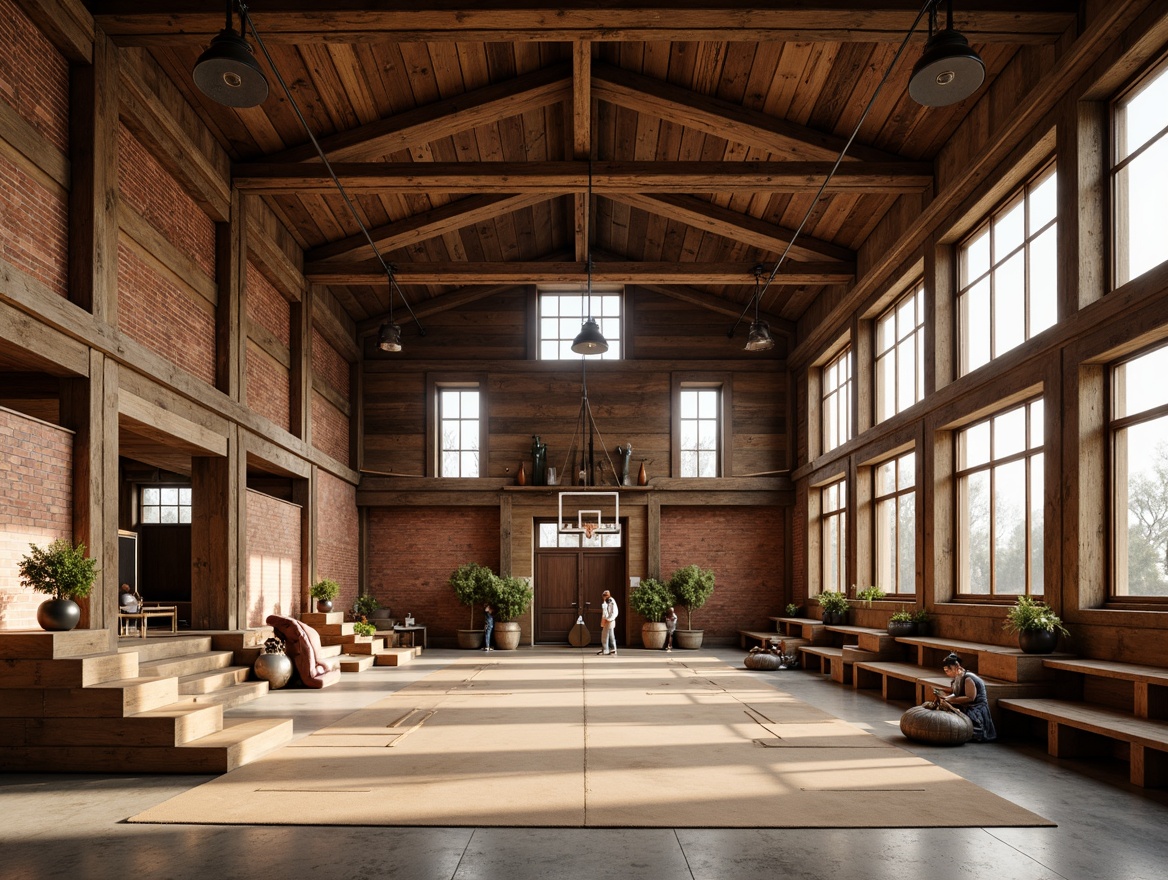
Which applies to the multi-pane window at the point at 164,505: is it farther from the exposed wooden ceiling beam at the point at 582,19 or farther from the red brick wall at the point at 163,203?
the exposed wooden ceiling beam at the point at 582,19

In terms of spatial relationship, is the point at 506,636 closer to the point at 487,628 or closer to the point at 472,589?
the point at 487,628

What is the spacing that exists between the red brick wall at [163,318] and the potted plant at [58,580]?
2751mm

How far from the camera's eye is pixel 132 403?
858 cm

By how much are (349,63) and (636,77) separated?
3512 millimetres

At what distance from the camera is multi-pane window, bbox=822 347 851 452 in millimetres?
15516

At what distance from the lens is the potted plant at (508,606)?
17344 millimetres

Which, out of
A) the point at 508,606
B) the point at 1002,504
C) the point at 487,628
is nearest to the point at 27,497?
the point at 1002,504

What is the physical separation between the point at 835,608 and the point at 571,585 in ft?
19.6

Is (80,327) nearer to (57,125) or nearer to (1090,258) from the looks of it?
(57,125)

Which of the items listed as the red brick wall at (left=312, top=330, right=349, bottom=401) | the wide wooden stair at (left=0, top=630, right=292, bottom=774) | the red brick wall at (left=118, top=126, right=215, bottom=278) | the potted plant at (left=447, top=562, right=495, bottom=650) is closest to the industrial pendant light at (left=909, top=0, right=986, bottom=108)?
the wide wooden stair at (left=0, top=630, right=292, bottom=774)

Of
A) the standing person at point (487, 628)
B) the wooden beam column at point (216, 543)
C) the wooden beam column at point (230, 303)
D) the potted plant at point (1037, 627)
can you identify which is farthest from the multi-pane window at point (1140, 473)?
the standing person at point (487, 628)

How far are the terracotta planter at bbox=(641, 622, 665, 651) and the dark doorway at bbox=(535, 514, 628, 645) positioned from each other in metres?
1.10

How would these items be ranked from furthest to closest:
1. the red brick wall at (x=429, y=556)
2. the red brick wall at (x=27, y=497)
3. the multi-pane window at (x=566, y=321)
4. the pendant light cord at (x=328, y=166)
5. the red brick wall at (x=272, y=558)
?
1. the multi-pane window at (x=566, y=321)
2. the red brick wall at (x=429, y=556)
3. the red brick wall at (x=272, y=558)
4. the pendant light cord at (x=328, y=166)
5. the red brick wall at (x=27, y=497)

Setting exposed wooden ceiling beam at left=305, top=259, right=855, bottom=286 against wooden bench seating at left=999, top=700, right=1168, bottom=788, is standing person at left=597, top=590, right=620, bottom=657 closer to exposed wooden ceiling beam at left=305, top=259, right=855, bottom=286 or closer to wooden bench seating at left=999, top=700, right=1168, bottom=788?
exposed wooden ceiling beam at left=305, top=259, right=855, bottom=286
